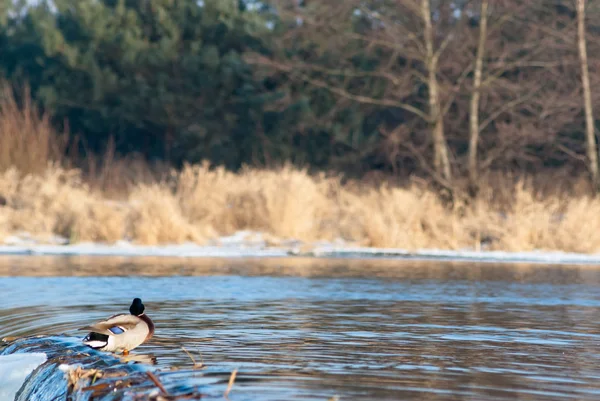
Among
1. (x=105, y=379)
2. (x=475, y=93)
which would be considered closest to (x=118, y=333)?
(x=105, y=379)

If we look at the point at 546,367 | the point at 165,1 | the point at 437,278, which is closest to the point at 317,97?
the point at 165,1

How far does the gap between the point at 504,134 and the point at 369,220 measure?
7508 mm

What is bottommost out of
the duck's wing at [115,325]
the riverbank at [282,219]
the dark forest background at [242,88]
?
the duck's wing at [115,325]

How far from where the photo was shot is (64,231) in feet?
67.3

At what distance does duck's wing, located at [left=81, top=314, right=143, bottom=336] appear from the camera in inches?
274

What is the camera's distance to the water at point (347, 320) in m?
6.61

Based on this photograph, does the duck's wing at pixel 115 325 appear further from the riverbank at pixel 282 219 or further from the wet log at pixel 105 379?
the riverbank at pixel 282 219

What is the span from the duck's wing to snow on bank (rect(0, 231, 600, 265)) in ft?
35.4

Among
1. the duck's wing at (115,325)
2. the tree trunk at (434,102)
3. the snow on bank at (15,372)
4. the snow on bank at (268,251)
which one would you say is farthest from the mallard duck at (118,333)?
the tree trunk at (434,102)

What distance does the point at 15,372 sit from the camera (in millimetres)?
7035

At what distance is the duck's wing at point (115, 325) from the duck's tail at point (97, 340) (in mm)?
41

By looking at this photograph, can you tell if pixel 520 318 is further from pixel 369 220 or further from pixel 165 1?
pixel 165 1

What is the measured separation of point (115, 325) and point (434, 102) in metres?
18.8

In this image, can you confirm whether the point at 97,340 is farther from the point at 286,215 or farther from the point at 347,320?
the point at 286,215
